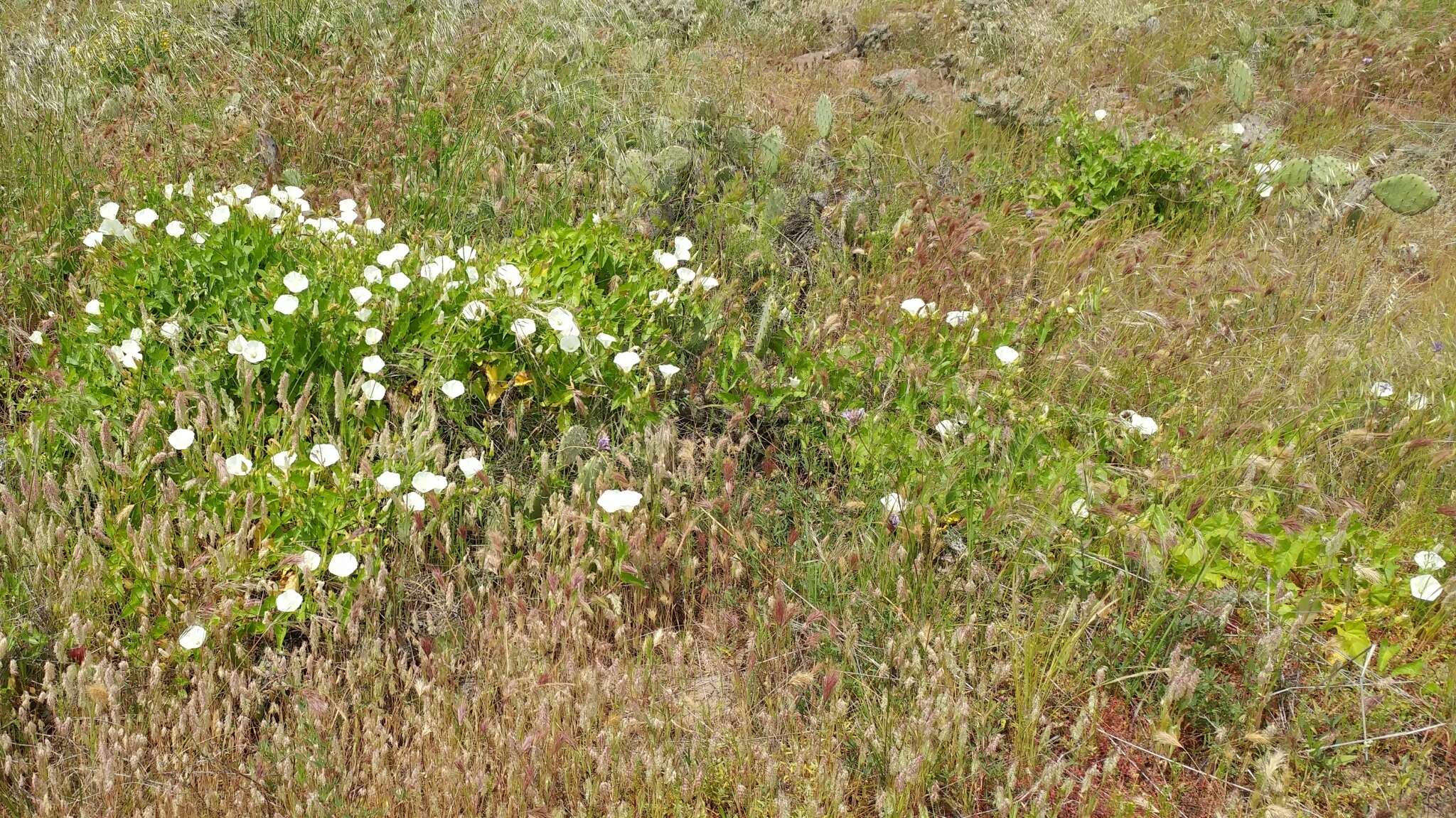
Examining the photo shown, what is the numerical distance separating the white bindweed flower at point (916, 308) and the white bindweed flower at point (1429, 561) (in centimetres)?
168

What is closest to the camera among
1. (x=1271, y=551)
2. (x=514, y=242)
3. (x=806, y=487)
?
(x=1271, y=551)

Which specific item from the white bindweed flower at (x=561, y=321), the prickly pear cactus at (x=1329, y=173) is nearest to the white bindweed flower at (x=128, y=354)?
the white bindweed flower at (x=561, y=321)

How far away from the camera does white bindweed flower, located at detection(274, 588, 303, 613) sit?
239cm

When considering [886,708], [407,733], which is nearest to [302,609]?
[407,733]

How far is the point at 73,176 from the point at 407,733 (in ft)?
10.1

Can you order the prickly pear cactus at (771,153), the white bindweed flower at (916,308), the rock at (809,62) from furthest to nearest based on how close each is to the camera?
1. the rock at (809,62)
2. the prickly pear cactus at (771,153)
3. the white bindweed flower at (916,308)

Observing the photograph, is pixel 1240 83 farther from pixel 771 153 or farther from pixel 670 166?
pixel 670 166

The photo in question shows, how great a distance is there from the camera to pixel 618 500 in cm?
267

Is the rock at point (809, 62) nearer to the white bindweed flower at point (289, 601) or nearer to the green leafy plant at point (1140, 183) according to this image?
the green leafy plant at point (1140, 183)

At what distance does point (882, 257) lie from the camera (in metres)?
4.18

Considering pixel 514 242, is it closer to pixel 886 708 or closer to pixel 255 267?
pixel 255 267

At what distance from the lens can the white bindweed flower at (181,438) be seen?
2.63 meters

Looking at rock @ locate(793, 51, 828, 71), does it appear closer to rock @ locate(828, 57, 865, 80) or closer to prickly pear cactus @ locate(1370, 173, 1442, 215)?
rock @ locate(828, 57, 865, 80)

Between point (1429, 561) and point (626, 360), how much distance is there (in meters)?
2.27
